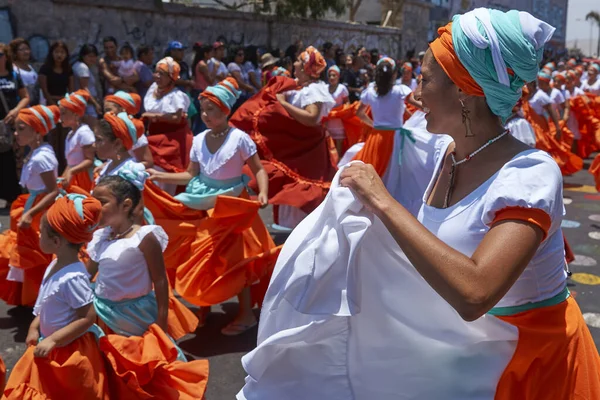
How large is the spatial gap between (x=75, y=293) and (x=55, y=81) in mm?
7548

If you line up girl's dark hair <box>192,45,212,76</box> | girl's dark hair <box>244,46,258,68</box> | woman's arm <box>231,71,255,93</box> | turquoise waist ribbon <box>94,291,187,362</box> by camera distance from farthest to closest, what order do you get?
girl's dark hair <box>244,46,258,68</box> → woman's arm <box>231,71,255,93</box> → girl's dark hair <box>192,45,212,76</box> → turquoise waist ribbon <box>94,291,187,362</box>

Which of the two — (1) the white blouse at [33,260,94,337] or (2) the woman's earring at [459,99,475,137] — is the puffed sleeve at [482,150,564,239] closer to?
(2) the woman's earring at [459,99,475,137]

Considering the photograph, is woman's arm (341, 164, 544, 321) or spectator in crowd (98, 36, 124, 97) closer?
woman's arm (341, 164, 544, 321)

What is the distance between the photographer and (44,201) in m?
5.23

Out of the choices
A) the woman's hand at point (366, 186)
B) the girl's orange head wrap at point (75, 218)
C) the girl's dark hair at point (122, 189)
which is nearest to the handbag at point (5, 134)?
the girl's dark hair at point (122, 189)

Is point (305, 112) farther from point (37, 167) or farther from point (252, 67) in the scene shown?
point (252, 67)

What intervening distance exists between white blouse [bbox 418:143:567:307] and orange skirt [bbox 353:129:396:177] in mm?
5149

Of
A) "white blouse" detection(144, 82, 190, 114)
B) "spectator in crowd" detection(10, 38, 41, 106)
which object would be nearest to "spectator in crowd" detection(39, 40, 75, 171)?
"spectator in crowd" detection(10, 38, 41, 106)

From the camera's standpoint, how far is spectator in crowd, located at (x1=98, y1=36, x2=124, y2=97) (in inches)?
450

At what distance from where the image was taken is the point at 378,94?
25.1ft

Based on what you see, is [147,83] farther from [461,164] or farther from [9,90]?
[461,164]

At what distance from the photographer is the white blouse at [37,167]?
529cm

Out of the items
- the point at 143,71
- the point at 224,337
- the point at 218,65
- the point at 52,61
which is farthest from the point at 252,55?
the point at 224,337

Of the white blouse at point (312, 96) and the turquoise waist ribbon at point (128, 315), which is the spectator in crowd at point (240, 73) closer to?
the white blouse at point (312, 96)
